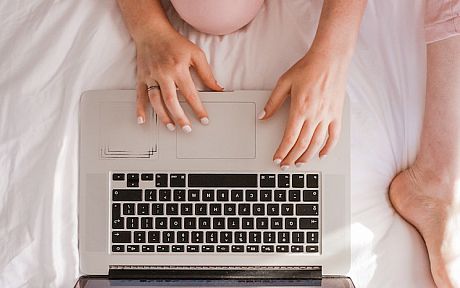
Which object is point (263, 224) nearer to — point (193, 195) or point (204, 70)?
point (193, 195)

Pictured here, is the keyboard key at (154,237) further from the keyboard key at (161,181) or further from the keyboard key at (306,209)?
the keyboard key at (306,209)

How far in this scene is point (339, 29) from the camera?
3.48 feet

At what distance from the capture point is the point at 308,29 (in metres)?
1.14

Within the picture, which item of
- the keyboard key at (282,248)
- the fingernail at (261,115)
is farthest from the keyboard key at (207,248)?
the fingernail at (261,115)

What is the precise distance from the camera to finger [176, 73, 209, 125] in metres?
1.07

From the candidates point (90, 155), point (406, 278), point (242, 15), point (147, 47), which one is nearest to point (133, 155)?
point (90, 155)

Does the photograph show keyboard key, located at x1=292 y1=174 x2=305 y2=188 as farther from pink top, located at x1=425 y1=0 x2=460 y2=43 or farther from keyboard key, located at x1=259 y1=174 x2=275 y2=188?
pink top, located at x1=425 y1=0 x2=460 y2=43

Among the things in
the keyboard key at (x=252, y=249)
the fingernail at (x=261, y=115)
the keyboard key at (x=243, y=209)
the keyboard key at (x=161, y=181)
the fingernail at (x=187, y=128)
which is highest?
the fingernail at (x=261, y=115)

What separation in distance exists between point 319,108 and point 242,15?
193mm

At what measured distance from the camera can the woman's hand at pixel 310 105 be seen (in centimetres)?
104

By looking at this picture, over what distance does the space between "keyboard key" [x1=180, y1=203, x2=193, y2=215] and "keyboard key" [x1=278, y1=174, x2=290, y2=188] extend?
0.14 meters

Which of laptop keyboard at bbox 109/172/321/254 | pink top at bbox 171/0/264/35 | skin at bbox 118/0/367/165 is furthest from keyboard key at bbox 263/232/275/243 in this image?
pink top at bbox 171/0/264/35

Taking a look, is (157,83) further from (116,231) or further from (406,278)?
(406,278)

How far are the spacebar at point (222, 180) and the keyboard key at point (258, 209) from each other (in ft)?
0.10
